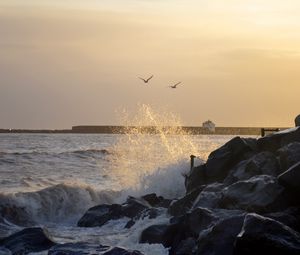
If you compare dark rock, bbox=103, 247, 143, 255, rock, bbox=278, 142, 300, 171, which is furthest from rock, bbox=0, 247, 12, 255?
rock, bbox=278, 142, 300, 171

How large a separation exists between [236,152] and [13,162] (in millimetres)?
28223

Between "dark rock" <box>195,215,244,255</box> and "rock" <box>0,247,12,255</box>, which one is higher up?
"dark rock" <box>195,215,244,255</box>

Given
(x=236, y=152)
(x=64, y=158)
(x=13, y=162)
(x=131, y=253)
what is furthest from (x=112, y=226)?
(x=64, y=158)

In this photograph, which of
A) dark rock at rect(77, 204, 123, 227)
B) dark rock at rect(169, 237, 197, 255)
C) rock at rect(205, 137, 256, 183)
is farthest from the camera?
dark rock at rect(77, 204, 123, 227)

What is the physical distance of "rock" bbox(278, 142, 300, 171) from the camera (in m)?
Answer: 14.5

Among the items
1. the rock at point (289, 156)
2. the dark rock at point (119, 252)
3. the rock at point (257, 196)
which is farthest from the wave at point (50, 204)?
the dark rock at point (119, 252)

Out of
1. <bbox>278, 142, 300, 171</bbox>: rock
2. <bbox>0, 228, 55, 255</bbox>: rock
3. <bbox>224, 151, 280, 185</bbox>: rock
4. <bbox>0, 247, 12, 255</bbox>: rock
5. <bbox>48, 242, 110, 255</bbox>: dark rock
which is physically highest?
<bbox>278, 142, 300, 171</bbox>: rock

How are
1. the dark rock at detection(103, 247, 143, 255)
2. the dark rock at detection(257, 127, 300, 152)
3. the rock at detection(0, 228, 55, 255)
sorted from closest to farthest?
the dark rock at detection(103, 247, 143, 255), the rock at detection(0, 228, 55, 255), the dark rock at detection(257, 127, 300, 152)

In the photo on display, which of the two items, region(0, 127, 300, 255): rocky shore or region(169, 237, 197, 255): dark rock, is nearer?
region(0, 127, 300, 255): rocky shore

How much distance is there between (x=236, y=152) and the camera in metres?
18.4

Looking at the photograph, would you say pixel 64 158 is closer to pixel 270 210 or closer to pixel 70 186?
pixel 70 186

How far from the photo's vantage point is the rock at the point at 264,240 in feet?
31.1

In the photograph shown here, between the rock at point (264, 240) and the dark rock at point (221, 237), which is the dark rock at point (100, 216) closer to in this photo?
the dark rock at point (221, 237)

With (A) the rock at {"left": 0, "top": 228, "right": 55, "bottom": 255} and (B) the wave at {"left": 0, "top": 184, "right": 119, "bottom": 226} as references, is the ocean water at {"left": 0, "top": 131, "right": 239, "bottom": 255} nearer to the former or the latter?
(B) the wave at {"left": 0, "top": 184, "right": 119, "bottom": 226}
